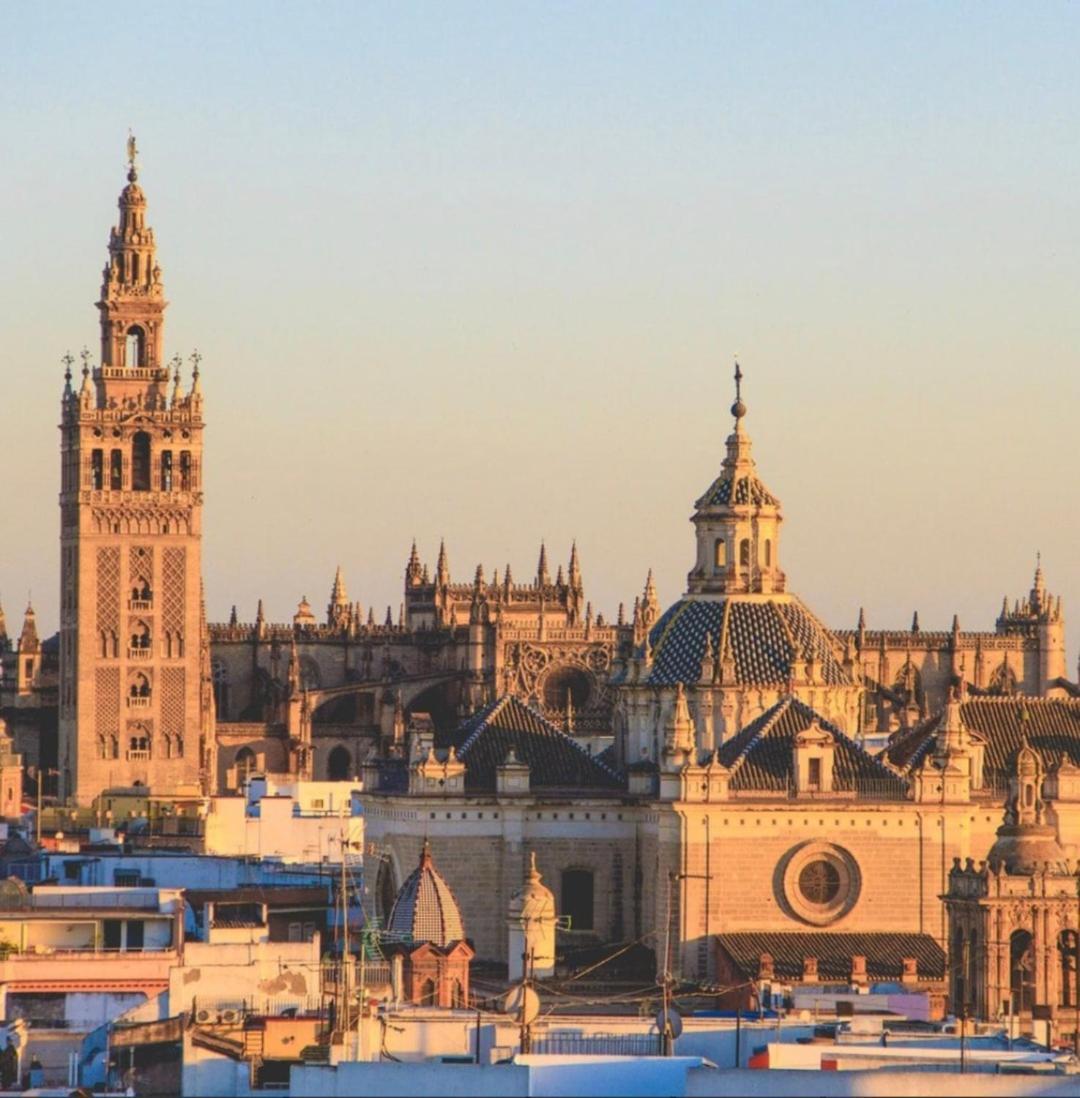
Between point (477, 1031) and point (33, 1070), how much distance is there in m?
7.02

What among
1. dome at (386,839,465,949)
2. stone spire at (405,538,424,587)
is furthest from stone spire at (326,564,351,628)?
dome at (386,839,465,949)

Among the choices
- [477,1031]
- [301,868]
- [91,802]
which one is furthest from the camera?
[91,802]

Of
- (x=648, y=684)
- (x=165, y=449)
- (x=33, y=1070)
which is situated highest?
(x=165, y=449)

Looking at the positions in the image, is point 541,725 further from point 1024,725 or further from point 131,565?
point 131,565

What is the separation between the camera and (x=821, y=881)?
9038 centimetres

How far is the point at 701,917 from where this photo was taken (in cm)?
8969

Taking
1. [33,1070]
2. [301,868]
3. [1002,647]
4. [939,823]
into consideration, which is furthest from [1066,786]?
[1002,647]

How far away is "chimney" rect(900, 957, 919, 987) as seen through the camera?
84562 mm

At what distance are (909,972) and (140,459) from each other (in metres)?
83.9

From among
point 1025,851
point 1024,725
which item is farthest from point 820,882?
point 1024,725

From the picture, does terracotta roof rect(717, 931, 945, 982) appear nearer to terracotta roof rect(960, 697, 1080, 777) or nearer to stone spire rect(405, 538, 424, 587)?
terracotta roof rect(960, 697, 1080, 777)

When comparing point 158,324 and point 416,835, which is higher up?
point 158,324

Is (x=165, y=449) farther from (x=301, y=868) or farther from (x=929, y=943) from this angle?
(x=929, y=943)

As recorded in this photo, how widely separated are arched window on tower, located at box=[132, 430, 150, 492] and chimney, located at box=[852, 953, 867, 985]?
3196 inches
